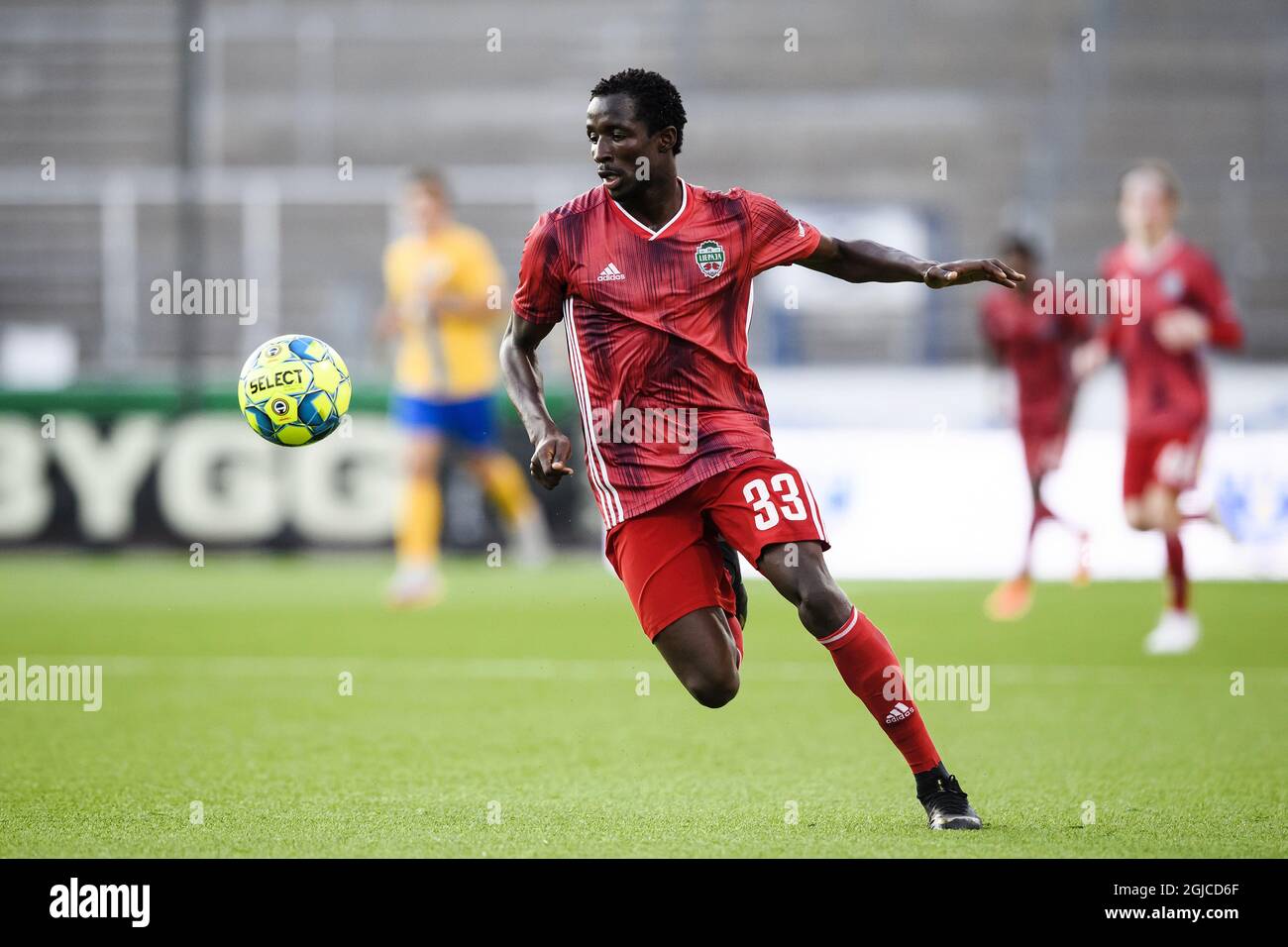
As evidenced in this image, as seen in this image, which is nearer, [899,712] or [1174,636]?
[899,712]

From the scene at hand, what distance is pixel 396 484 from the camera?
13.9 m

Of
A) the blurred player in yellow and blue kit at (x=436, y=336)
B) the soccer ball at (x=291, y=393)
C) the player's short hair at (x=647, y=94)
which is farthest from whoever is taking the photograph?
the blurred player in yellow and blue kit at (x=436, y=336)

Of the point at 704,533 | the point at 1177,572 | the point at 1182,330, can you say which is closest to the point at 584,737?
the point at 704,533

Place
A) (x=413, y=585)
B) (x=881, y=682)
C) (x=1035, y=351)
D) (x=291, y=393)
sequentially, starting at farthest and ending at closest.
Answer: (x=1035, y=351)
(x=413, y=585)
(x=291, y=393)
(x=881, y=682)

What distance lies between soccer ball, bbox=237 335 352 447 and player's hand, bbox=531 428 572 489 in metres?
1.23

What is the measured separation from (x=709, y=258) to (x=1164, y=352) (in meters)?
5.24

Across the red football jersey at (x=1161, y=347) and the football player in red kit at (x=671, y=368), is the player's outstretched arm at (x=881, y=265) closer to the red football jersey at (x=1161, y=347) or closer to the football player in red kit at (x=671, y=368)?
the football player in red kit at (x=671, y=368)

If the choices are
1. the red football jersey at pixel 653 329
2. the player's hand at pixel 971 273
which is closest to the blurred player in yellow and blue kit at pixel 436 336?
the red football jersey at pixel 653 329

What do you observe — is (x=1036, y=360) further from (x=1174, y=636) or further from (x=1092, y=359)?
(x=1174, y=636)

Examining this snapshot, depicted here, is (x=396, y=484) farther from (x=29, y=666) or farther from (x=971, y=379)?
(x=29, y=666)

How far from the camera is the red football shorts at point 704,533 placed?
4754 millimetres

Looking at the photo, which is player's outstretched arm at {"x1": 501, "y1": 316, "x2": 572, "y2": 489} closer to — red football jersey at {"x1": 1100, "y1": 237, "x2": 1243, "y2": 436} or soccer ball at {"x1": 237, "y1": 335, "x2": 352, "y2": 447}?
soccer ball at {"x1": 237, "y1": 335, "x2": 352, "y2": 447}

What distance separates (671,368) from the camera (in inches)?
194

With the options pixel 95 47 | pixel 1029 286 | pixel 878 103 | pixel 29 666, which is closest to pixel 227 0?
pixel 95 47
